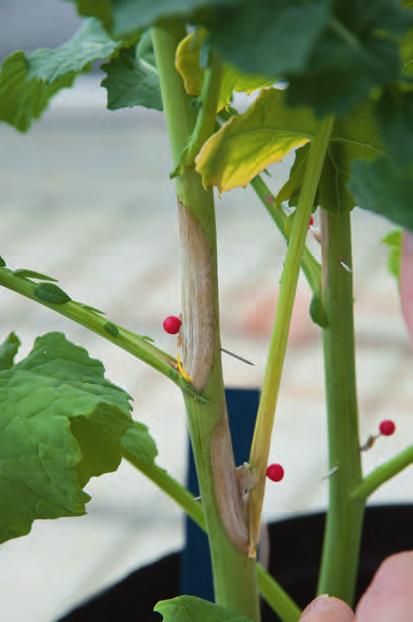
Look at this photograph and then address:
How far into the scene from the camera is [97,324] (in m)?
0.39

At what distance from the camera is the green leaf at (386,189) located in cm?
26

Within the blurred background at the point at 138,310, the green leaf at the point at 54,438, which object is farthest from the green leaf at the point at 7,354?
the blurred background at the point at 138,310

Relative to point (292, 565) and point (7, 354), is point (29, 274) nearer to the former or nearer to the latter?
point (7, 354)

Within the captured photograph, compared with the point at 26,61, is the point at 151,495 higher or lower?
lower

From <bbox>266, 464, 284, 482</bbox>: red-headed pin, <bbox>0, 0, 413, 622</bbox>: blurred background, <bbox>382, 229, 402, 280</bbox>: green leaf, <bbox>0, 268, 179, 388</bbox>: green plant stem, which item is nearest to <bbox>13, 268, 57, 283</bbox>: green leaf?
<bbox>0, 268, 179, 388</bbox>: green plant stem

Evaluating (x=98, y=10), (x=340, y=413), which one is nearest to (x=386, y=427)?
(x=340, y=413)

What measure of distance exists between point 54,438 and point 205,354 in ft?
0.20

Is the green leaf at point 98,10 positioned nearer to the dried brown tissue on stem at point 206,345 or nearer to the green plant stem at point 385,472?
the dried brown tissue on stem at point 206,345

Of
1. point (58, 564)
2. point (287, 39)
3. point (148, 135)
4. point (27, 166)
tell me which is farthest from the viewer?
point (148, 135)

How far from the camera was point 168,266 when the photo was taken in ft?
5.74

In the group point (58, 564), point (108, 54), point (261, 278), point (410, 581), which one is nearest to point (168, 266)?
point (261, 278)

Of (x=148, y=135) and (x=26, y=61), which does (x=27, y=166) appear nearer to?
(x=148, y=135)

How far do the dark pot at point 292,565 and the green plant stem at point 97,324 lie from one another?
0.66ft

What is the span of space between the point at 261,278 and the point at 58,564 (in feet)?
2.22
